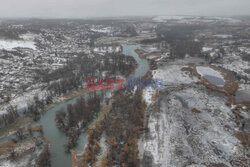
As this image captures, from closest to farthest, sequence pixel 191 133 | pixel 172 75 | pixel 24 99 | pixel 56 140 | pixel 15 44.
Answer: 1. pixel 56 140
2. pixel 191 133
3. pixel 24 99
4. pixel 172 75
5. pixel 15 44

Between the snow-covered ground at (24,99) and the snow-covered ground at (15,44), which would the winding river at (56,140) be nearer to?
the snow-covered ground at (24,99)

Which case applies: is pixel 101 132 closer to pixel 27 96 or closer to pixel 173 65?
pixel 27 96

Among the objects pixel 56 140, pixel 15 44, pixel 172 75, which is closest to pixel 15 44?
pixel 15 44

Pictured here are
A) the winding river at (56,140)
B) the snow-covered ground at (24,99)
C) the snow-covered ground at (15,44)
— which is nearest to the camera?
the winding river at (56,140)

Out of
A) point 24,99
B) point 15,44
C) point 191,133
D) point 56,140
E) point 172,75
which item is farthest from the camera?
point 15,44

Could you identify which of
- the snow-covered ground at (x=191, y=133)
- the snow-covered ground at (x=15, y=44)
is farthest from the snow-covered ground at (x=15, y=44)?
the snow-covered ground at (x=191, y=133)

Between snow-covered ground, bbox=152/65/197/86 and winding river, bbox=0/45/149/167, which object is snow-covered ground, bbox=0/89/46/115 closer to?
winding river, bbox=0/45/149/167

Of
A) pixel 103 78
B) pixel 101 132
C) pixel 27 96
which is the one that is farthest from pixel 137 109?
pixel 27 96

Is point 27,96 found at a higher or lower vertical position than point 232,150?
higher

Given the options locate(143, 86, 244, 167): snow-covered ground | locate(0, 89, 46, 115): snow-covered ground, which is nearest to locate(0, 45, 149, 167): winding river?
locate(0, 89, 46, 115): snow-covered ground

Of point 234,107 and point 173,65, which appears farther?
point 173,65

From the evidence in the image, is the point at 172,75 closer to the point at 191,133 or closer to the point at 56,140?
the point at 191,133
